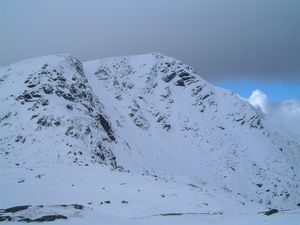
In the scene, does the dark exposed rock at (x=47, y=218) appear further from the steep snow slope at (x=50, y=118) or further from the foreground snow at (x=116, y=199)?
the steep snow slope at (x=50, y=118)

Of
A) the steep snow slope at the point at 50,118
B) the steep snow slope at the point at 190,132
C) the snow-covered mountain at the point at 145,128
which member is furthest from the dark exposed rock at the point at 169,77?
the steep snow slope at the point at 50,118

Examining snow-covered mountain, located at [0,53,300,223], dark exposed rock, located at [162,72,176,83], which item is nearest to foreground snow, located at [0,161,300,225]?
snow-covered mountain, located at [0,53,300,223]

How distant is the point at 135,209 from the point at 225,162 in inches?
1913

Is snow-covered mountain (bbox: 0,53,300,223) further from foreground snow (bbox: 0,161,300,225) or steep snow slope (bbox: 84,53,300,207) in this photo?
foreground snow (bbox: 0,161,300,225)

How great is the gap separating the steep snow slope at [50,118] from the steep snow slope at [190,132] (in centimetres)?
744

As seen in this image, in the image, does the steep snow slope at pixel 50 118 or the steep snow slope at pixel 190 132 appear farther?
the steep snow slope at pixel 190 132

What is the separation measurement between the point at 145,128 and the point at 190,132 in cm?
888

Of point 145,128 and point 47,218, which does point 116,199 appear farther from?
point 145,128

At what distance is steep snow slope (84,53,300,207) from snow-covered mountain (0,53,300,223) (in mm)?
202

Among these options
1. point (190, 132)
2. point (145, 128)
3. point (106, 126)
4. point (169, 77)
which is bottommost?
point (106, 126)

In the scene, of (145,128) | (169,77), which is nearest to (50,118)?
(145,128)

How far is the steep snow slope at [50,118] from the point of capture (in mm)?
41219

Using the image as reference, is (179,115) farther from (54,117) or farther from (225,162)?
(54,117)

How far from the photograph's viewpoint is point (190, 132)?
246 feet
